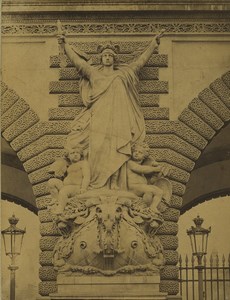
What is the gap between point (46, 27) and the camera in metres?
20.3

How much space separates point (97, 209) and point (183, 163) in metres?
1.72

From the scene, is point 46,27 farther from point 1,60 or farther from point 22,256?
point 22,256

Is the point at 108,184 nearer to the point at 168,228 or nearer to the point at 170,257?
the point at 168,228

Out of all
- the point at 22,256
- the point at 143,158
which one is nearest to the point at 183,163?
the point at 143,158

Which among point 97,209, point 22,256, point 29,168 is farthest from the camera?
point 22,256

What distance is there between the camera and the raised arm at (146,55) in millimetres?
19828

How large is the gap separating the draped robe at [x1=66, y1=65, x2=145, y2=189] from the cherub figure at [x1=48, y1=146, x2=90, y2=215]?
0.12 metres

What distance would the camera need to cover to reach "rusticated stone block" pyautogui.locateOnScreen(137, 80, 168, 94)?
2008 centimetres

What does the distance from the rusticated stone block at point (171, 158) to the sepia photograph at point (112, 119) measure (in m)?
0.01

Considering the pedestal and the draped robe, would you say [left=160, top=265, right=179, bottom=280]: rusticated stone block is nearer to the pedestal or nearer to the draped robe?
the pedestal

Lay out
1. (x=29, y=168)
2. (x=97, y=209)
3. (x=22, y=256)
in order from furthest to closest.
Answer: (x=22, y=256)
(x=29, y=168)
(x=97, y=209)

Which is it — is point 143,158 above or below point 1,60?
below

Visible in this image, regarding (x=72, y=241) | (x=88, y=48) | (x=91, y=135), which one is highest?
(x=88, y=48)

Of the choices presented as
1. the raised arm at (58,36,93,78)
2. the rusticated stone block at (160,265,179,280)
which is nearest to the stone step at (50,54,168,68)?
the raised arm at (58,36,93,78)
